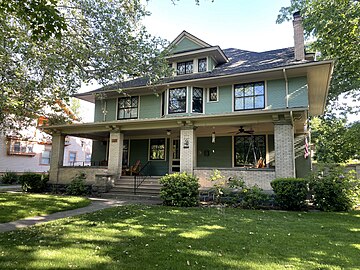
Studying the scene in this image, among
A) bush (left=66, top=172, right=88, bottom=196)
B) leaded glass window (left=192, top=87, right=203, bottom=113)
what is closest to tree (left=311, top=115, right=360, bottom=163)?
leaded glass window (left=192, top=87, right=203, bottom=113)

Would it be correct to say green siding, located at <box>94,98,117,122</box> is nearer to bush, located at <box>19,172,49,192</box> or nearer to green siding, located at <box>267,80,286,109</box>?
bush, located at <box>19,172,49,192</box>

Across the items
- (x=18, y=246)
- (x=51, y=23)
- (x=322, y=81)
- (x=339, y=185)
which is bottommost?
(x=18, y=246)

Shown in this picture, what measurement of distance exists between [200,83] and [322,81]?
603 cm

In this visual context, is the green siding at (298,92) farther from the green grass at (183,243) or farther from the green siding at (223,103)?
the green grass at (183,243)

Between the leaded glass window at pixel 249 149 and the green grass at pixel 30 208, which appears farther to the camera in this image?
the leaded glass window at pixel 249 149

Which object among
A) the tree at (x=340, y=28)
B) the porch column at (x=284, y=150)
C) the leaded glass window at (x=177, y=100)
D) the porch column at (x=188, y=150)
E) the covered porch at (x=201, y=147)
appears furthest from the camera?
the leaded glass window at (x=177, y=100)

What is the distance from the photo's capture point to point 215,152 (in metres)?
14.9

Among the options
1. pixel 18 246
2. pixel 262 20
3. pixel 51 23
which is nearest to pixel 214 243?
pixel 18 246

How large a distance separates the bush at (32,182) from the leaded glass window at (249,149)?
10.8 metres

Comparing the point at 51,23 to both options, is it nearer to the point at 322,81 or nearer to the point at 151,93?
the point at 151,93

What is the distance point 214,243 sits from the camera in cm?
468

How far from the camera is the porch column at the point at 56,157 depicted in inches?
568

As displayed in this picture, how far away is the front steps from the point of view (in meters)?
11.5

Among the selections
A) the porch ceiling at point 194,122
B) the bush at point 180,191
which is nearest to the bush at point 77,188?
the porch ceiling at point 194,122
